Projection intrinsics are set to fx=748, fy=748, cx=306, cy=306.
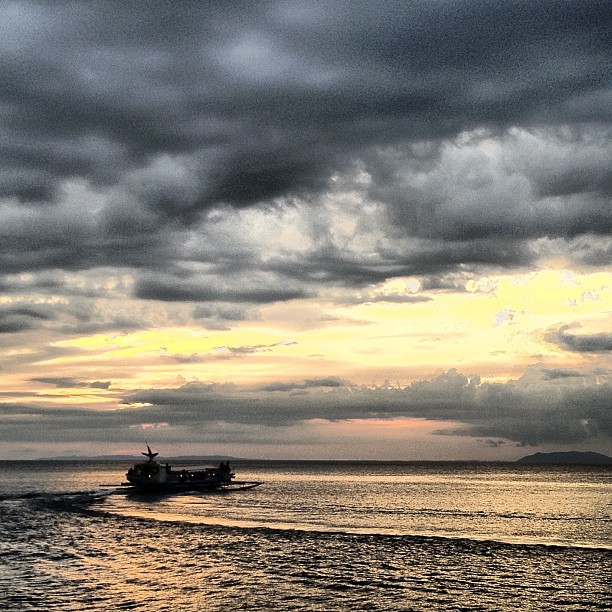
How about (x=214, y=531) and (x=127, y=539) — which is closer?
(x=127, y=539)

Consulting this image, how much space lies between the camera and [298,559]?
6072 centimetres

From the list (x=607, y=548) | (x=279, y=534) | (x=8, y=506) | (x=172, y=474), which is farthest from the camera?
(x=172, y=474)

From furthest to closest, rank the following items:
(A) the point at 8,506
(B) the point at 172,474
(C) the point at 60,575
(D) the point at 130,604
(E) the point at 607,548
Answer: (B) the point at 172,474 < (A) the point at 8,506 < (E) the point at 607,548 < (C) the point at 60,575 < (D) the point at 130,604

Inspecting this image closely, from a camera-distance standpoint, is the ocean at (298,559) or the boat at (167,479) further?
the boat at (167,479)

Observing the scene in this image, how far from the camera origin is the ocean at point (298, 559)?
4650 cm

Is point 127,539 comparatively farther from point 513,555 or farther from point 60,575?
point 513,555

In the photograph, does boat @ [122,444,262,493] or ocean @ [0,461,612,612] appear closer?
ocean @ [0,461,612,612]

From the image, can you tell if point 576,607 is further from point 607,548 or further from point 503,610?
point 607,548

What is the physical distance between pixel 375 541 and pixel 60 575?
3194 cm

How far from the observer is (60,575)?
173 feet

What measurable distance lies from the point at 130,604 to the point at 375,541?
112 feet

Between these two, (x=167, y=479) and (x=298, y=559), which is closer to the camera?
(x=298, y=559)

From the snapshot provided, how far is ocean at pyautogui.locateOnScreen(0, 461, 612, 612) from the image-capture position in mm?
46500

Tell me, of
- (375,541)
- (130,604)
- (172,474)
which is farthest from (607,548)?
(172,474)
